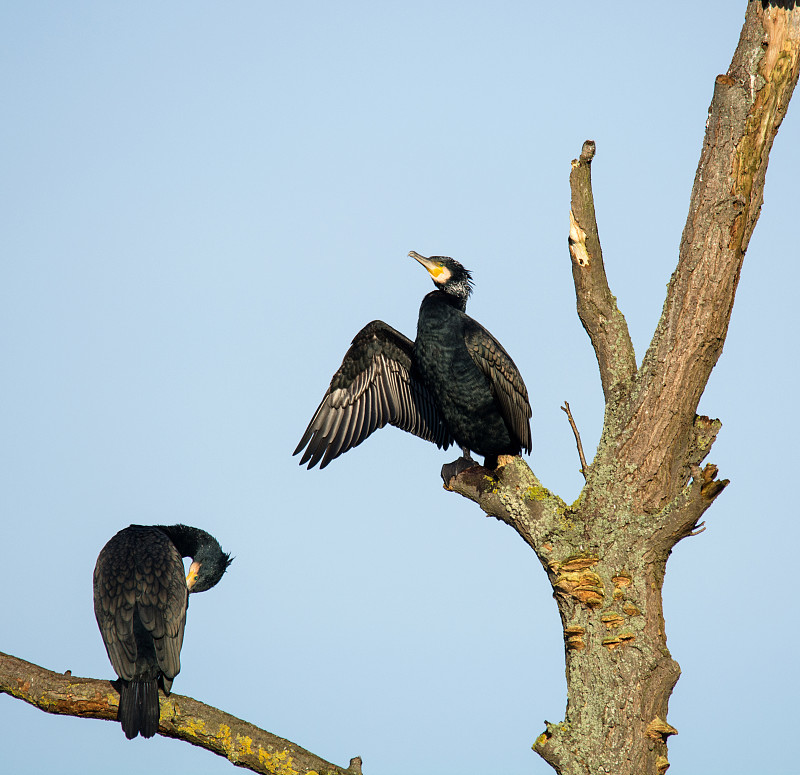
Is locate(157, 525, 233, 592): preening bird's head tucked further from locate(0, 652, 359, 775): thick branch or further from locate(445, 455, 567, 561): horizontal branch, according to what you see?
locate(445, 455, 567, 561): horizontal branch

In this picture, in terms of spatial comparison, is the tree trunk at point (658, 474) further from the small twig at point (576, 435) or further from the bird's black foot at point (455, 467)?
the bird's black foot at point (455, 467)

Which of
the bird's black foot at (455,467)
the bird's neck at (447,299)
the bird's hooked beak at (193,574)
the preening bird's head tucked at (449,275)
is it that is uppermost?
the preening bird's head tucked at (449,275)

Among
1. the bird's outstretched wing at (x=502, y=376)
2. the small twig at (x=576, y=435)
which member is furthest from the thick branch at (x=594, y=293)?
the bird's outstretched wing at (x=502, y=376)

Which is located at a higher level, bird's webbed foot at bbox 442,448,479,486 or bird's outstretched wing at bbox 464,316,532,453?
bird's outstretched wing at bbox 464,316,532,453

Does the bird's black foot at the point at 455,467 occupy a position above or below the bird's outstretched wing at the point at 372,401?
below

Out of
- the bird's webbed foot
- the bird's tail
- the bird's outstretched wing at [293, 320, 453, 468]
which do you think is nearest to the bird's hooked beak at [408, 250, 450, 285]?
the bird's outstretched wing at [293, 320, 453, 468]

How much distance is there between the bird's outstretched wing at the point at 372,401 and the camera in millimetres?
6516

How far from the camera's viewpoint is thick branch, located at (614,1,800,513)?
13.7 feet

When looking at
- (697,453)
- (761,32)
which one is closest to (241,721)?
(697,453)

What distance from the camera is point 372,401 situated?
21.8 ft

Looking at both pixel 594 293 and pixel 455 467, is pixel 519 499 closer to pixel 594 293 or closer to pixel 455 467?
pixel 455 467

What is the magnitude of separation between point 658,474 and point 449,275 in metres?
2.69

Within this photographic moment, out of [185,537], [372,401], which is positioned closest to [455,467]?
[372,401]

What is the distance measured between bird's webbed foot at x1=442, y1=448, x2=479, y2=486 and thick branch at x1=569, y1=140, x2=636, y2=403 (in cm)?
124
